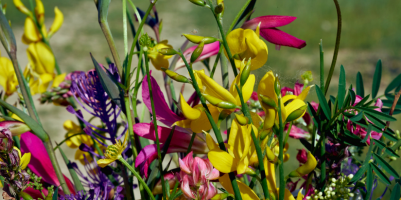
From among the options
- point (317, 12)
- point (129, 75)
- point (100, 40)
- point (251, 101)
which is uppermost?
point (129, 75)

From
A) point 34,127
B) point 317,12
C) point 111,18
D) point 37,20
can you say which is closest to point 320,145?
point 34,127

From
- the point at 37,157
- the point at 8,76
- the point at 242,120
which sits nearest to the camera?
the point at 242,120

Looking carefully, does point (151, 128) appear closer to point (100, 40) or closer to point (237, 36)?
point (237, 36)

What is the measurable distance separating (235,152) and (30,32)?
455 millimetres

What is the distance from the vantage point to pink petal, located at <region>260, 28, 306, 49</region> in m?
0.29

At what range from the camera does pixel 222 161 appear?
24 cm

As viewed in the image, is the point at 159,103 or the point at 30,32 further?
the point at 30,32

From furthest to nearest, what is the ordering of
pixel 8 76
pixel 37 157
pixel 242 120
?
pixel 8 76 < pixel 37 157 < pixel 242 120

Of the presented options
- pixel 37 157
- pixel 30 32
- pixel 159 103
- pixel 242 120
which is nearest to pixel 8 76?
pixel 30 32

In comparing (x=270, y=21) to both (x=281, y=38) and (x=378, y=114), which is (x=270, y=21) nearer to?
(x=281, y=38)

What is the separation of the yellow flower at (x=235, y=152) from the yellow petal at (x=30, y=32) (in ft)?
1.43

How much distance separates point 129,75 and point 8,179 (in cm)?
14

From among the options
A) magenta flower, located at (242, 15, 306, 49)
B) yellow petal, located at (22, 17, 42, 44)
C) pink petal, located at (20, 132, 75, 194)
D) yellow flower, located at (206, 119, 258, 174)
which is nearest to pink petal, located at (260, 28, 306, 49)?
magenta flower, located at (242, 15, 306, 49)

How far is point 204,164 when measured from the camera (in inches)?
9.9
